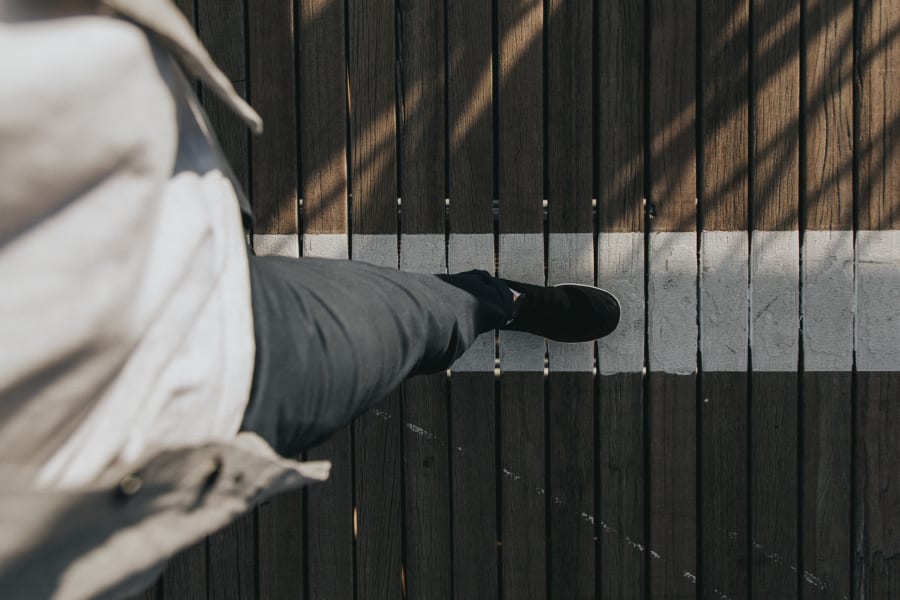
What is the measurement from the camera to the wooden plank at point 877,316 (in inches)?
65.0

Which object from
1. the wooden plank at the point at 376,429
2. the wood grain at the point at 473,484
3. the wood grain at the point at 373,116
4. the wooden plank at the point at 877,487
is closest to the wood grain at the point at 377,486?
the wooden plank at the point at 376,429

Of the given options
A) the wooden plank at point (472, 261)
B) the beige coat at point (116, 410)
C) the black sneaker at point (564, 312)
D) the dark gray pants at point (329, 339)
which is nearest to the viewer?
the beige coat at point (116, 410)

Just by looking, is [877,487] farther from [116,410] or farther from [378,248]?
[116,410]

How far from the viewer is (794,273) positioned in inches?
65.4

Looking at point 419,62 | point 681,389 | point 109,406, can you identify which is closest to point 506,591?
point 681,389

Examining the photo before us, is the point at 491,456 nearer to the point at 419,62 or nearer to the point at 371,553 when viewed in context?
the point at 371,553

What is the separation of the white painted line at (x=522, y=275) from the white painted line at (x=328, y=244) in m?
0.47

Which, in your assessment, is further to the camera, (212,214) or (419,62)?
(419,62)

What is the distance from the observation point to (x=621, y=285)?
169cm

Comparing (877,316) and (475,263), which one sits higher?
(475,263)

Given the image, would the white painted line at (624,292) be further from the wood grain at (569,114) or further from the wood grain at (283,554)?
the wood grain at (283,554)

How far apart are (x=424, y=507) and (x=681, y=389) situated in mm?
835

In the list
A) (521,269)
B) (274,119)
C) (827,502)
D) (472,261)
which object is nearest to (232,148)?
(274,119)

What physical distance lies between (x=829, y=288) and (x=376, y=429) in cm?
139
